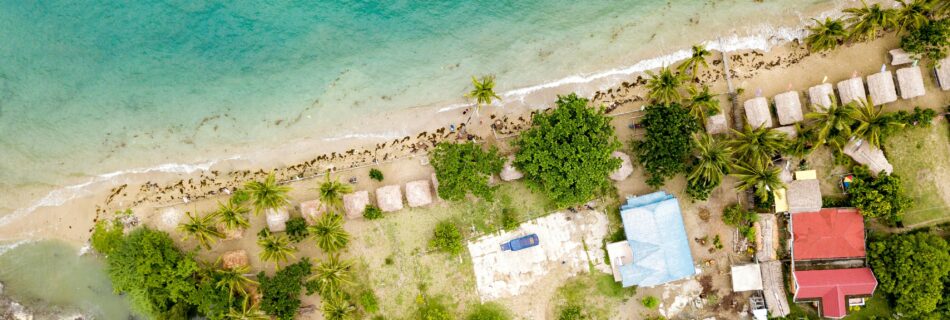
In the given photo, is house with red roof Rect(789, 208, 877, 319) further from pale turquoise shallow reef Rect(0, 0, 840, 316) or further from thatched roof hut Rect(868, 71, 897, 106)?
pale turquoise shallow reef Rect(0, 0, 840, 316)

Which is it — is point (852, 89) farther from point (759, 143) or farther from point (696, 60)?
point (696, 60)

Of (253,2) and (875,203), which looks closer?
(875,203)

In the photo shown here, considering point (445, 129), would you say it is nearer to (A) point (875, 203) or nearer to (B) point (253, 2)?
(B) point (253, 2)

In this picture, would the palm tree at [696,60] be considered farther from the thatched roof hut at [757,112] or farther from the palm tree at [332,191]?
the palm tree at [332,191]

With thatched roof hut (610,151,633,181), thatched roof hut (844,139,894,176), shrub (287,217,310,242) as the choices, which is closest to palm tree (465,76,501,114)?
thatched roof hut (610,151,633,181)

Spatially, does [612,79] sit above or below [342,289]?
above

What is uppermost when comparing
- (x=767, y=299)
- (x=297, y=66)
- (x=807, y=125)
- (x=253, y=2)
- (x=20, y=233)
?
(x=253, y=2)

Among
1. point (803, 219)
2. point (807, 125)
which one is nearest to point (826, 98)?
point (807, 125)
